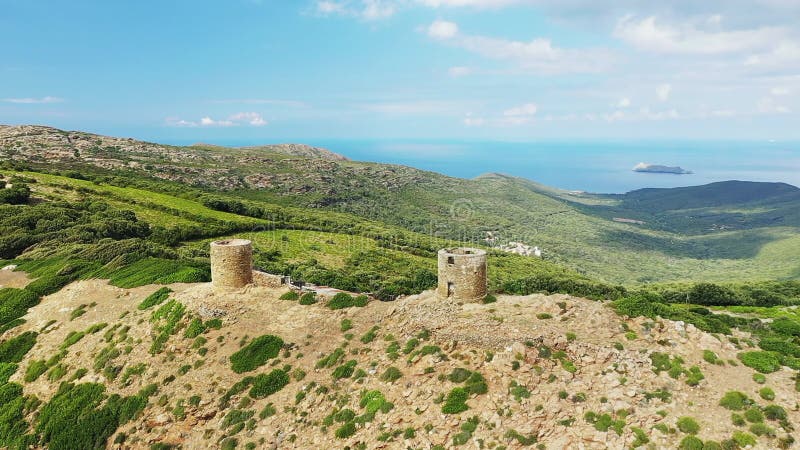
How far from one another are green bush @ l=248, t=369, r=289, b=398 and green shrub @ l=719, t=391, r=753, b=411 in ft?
54.5

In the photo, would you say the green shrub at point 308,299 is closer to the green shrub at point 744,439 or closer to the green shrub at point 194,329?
the green shrub at point 194,329

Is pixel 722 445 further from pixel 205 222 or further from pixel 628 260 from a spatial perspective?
pixel 628 260

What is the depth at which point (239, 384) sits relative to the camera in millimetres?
21078

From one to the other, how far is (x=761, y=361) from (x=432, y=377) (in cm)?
1171

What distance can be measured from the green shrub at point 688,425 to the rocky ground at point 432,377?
0.19m

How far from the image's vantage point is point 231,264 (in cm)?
2594

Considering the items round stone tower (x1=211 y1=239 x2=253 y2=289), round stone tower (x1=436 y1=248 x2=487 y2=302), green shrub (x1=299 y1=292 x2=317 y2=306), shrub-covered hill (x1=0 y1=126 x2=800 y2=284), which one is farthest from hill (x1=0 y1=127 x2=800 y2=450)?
shrub-covered hill (x1=0 y1=126 x2=800 y2=284)

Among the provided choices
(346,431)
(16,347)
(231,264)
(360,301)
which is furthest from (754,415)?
(16,347)

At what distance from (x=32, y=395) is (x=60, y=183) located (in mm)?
63552

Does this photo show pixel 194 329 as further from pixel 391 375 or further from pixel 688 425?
pixel 688 425

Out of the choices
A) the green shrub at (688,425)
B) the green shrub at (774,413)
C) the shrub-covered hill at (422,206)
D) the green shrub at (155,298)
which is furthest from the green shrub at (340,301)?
the shrub-covered hill at (422,206)

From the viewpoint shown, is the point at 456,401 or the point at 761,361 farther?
the point at 456,401

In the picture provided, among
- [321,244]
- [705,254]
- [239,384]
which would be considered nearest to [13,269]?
[239,384]

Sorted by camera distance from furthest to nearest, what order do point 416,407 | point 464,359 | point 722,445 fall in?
1. point 464,359
2. point 416,407
3. point 722,445
